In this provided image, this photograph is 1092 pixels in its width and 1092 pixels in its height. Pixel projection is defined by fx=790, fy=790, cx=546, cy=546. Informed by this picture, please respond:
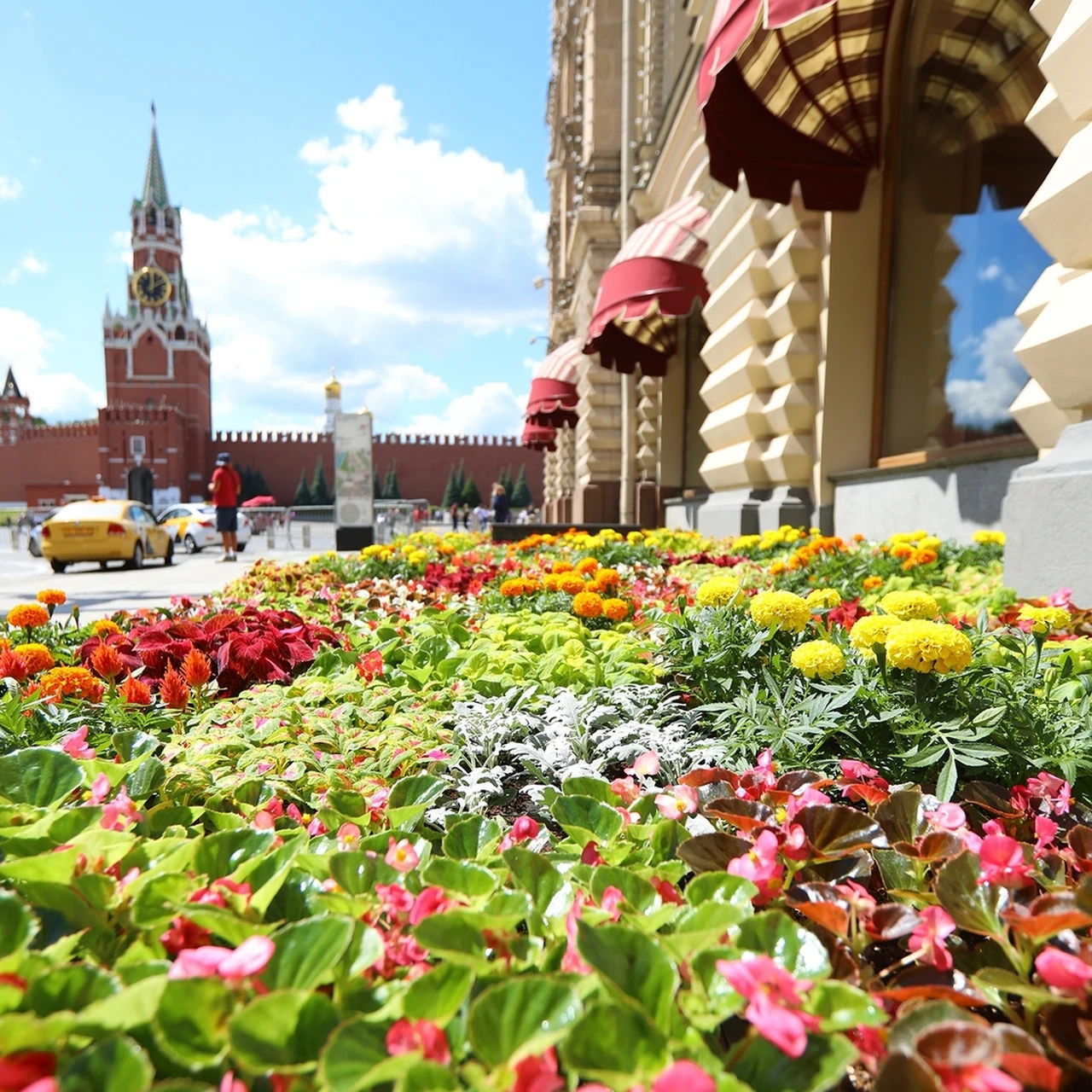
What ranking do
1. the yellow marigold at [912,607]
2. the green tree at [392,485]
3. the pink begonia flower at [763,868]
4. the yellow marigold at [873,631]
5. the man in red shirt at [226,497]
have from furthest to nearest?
1. the green tree at [392,485]
2. the man in red shirt at [226,497]
3. the yellow marigold at [912,607]
4. the yellow marigold at [873,631]
5. the pink begonia flower at [763,868]

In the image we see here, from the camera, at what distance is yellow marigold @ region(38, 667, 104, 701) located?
186 cm

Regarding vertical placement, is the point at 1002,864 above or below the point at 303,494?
below

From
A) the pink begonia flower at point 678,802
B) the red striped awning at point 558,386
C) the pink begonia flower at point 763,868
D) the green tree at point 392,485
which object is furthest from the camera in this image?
the green tree at point 392,485

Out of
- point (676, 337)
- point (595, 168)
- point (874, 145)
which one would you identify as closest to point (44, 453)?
point (595, 168)

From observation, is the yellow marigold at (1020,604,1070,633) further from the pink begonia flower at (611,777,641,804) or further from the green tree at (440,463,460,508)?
the green tree at (440,463,460,508)

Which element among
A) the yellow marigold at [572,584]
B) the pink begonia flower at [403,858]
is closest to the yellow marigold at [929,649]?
the pink begonia flower at [403,858]

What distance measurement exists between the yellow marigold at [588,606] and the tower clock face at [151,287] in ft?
224

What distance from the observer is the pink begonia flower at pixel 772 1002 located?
26.4 inches

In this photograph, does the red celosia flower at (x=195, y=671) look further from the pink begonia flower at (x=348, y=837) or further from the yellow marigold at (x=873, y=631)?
the yellow marigold at (x=873, y=631)

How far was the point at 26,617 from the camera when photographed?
2.51 metres

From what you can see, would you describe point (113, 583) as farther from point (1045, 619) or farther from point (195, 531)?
point (195, 531)

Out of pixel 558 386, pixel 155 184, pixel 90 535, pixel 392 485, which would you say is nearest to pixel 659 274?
pixel 558 386

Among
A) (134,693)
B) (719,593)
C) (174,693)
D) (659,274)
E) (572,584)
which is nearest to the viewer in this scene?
(134,693)

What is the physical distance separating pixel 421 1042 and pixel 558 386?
685 inches
